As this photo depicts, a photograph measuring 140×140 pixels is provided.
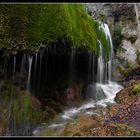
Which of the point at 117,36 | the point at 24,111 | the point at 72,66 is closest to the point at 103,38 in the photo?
the point at 117,36

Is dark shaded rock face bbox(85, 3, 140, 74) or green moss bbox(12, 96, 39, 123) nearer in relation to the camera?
green moss bbox(12, 96, 39, 123)

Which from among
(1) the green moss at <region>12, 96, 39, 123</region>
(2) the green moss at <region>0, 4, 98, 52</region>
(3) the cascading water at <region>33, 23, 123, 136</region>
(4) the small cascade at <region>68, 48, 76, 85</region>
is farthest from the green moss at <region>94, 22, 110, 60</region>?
(1) the green moss at <region>12, 96, 39, 123</region>

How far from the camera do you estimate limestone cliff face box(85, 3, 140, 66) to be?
57.8ft

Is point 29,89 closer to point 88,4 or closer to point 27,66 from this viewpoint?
point 27,66

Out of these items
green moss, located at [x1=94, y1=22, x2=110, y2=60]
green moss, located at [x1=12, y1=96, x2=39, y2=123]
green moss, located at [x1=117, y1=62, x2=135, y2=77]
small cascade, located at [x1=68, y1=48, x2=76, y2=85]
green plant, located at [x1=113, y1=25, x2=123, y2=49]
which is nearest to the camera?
green moss, located at [x1=12, y1=96, x2=39, y2=123]

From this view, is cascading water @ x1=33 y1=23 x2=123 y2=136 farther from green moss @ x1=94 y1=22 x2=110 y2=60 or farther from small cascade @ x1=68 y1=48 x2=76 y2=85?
green moss @ x1=94 y1=22 x2=110 y2=60

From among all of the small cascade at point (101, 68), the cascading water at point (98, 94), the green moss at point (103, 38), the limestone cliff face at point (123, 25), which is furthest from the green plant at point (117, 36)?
the small cascade at point (101, 68)

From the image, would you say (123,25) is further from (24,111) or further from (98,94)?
(24,111)

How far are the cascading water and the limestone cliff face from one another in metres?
2.10

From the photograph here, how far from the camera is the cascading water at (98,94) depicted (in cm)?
827

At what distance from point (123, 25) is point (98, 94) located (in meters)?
8.36

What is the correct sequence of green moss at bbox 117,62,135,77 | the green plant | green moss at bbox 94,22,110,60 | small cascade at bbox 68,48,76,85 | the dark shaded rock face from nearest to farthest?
1. small cascade at bbox 68,48,76,85
2. green moss at bbox 94,22,110,60
3. green moss at bbox 117,62,135,77
4. the dark shaded rock face
5. the green plant

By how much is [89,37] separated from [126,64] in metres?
6.68

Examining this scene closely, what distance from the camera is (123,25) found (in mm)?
18688
